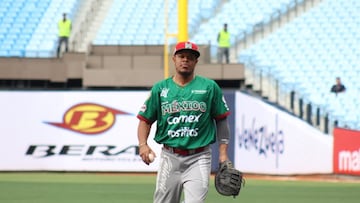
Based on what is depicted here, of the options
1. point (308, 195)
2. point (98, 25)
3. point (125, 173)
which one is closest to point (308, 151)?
point (125, 173)

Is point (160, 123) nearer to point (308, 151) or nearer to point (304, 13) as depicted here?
point (308, 151)

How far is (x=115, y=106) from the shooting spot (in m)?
28.1

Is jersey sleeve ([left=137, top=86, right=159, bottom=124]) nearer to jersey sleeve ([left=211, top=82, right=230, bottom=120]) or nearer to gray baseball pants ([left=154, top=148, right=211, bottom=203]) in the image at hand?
gray baseball pants ([left=154, top=148, right=211, bottom=203])

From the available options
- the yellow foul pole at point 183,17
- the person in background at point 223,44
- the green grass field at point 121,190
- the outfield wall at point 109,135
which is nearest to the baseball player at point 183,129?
the green grass field at point 121,190

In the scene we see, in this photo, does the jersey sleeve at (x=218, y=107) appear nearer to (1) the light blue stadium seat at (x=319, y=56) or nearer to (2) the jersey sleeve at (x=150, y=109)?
(2) the jersey sleeve at (x=150, y=109)

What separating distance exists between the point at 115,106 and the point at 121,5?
9063 mm

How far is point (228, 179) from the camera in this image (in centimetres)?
949

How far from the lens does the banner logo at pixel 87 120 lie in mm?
28047

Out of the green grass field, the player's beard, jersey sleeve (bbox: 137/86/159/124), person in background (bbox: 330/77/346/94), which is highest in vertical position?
person in background (bbox: 330/77/346/94)

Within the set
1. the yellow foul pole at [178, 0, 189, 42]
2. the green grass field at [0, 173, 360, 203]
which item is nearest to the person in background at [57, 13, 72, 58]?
the green grass field at [0, 173, 360, 203]

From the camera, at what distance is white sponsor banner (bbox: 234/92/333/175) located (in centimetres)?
2736

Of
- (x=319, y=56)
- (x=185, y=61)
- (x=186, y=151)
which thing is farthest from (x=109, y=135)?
(x=185, y=61)

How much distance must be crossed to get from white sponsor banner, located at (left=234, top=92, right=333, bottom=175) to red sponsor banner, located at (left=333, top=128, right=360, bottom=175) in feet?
2.63

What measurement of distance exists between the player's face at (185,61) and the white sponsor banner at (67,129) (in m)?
18.5
